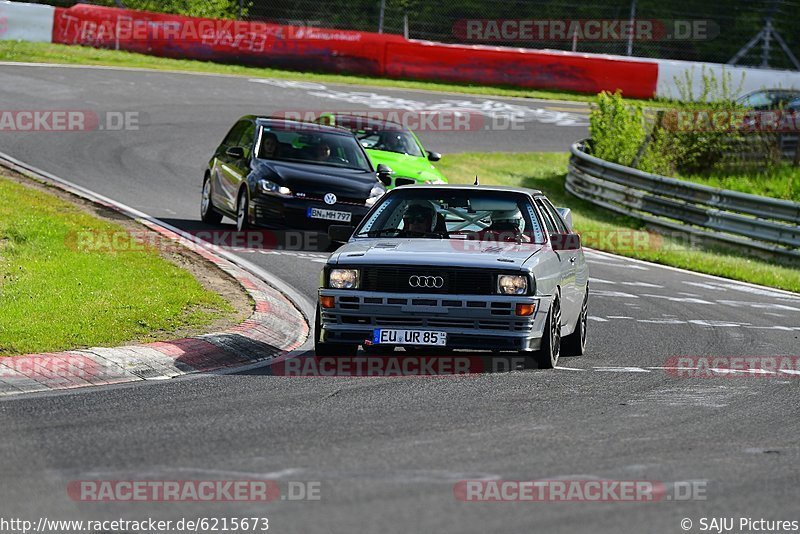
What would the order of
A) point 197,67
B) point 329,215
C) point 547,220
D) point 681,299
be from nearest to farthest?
point 547,220 < point 681,299 < point 329,215 < point 197,67

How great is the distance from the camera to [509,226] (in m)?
11.1

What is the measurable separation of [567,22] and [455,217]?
32.3 metres

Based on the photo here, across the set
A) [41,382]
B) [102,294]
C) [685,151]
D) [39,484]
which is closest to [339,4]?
[685,151]

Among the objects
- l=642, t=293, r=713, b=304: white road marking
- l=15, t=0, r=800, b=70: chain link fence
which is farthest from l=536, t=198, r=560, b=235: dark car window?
l=15, t=0, r=800, b=70: chain link fence

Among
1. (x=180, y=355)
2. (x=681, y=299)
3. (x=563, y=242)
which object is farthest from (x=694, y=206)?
(x=180, y=355)

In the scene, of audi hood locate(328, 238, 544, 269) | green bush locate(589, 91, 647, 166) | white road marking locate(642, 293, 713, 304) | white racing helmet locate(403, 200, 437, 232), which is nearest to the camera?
audi hood locate(328, 238, 544, 269)

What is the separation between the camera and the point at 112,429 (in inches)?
284

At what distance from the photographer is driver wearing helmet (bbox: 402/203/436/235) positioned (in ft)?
36.2

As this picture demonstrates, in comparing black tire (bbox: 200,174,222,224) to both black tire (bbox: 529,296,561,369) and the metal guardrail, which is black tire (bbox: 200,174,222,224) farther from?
black tire (bbox: 529,296,561,369)

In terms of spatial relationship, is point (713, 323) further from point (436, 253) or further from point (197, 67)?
point (197, 67)

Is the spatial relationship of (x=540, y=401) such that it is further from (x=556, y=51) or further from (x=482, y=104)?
(x=556, y=51)

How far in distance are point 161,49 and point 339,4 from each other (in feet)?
19.3

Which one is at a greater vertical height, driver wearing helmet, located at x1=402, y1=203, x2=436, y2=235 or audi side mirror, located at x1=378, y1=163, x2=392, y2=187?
driver wearing helmet, located at x1=402, y1=203, x2=436, y2=235

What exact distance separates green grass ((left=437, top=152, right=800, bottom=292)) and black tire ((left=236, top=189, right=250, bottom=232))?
634cm
